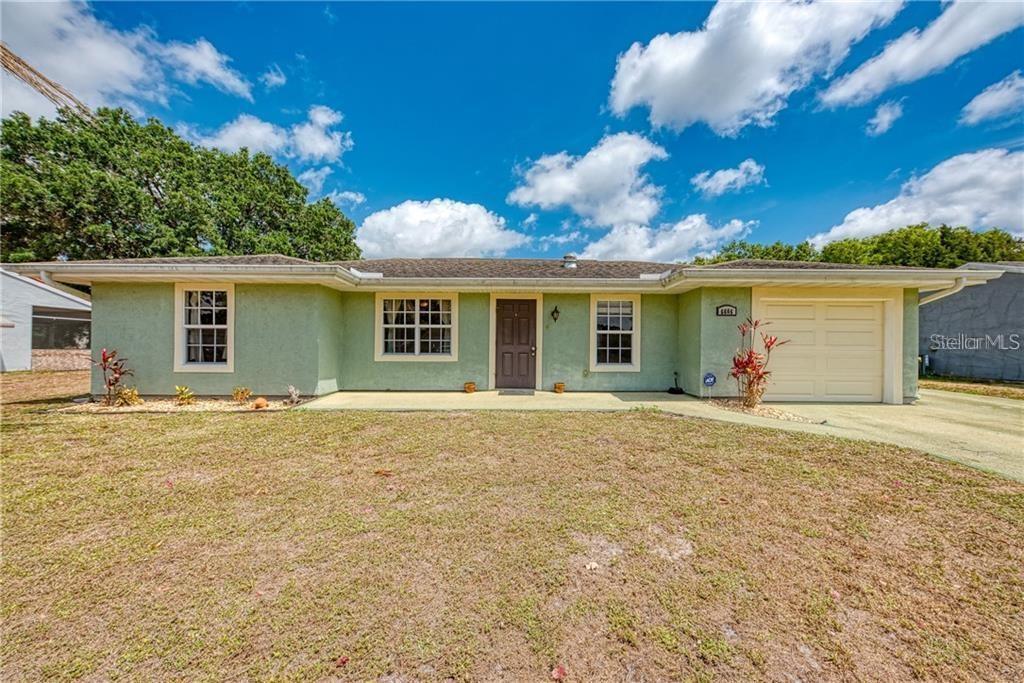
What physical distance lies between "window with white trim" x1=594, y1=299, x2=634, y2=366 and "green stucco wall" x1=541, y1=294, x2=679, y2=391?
0.27 meters

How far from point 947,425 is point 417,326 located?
33.4 feet

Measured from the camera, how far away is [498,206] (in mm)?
20328

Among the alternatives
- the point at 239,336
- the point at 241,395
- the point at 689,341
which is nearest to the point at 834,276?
the point at 689,341

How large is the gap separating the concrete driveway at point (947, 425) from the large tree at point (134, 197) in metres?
25.9

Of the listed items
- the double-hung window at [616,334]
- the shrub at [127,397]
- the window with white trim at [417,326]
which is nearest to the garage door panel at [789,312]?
the double-hung window at [616,334]

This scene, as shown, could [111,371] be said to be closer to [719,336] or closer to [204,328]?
[204,328]

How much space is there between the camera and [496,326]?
31.5 ft

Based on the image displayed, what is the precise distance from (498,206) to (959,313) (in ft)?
62.2

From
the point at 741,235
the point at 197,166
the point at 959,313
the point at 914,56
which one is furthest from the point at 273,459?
the point at 741,235

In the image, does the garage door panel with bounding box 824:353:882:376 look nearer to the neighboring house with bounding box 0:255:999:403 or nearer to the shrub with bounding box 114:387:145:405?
the neighboring house with bounding box 0:255:999:403

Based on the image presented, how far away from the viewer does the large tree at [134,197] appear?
1777cm

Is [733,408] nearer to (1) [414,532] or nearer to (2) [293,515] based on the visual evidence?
(1) [414,532]

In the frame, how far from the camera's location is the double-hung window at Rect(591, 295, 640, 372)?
31.4 ft

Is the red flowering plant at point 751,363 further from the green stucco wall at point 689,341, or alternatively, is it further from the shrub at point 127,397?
the shrub at point 127,397
